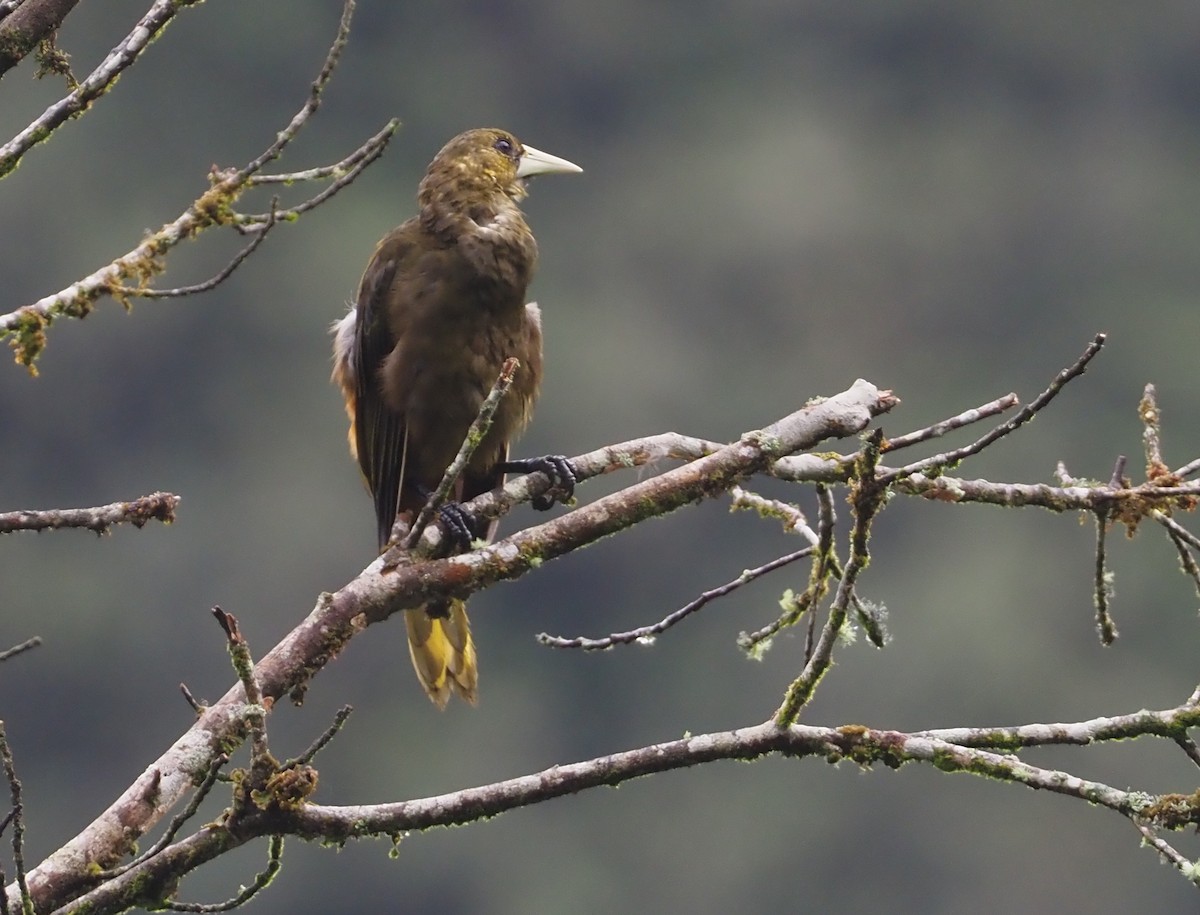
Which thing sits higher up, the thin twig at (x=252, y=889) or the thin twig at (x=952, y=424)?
the thin twig at (x=952, y=424)

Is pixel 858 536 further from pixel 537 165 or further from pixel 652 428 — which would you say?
pixel 652 428

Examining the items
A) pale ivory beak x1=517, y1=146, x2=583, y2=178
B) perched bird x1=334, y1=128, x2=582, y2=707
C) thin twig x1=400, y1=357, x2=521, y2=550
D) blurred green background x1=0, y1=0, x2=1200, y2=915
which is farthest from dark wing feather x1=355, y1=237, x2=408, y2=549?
blurred green background x1=0, y1=0, x2=1200, y2=915

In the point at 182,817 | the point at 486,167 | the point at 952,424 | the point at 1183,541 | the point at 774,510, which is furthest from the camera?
the point at 486,167

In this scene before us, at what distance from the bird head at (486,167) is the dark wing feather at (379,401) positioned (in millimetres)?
294

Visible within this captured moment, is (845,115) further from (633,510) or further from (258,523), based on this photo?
(633,510)

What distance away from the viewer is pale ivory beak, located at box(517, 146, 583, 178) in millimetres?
6363

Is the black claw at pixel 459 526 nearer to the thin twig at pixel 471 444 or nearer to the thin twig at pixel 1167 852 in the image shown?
the thin twig at pixel 471 444

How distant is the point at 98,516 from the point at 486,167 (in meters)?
3.00

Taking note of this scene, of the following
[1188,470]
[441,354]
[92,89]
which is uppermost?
[441,354]

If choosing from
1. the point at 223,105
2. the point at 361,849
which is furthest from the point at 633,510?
the point at 223,105

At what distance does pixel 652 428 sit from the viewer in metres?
37.9

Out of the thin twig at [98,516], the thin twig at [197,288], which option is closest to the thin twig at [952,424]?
the thin twig at [197,288]

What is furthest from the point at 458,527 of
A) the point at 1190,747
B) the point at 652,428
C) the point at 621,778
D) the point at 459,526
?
the point at 652,428

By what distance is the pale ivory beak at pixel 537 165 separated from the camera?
20.9 ft
